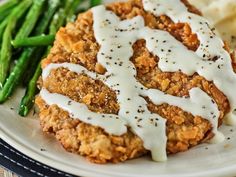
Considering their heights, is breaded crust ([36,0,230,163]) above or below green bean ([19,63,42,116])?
above

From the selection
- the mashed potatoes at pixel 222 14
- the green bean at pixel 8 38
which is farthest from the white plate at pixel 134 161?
the mashed potatoes at pixel 222 14

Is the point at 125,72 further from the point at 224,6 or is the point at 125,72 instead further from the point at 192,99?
the point at 224,6

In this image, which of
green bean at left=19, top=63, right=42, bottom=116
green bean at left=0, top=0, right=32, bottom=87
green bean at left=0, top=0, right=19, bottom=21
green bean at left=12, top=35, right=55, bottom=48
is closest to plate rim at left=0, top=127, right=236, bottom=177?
green bean at left=19, top=63, right=42, bottom=116

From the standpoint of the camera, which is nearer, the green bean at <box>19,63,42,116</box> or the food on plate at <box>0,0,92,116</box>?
the green bean at <box>19,63,42,116</box>

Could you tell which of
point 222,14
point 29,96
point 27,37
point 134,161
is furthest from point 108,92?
point 222,14

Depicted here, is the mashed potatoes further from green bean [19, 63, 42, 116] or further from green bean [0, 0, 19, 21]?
green bean [0, 0, 19, 21]

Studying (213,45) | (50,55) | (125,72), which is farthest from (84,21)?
(213,45)

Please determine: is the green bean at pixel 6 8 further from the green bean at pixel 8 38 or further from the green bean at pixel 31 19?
the green bean at pixel 31 19

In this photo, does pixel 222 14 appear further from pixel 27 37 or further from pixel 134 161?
pixel 134 161
